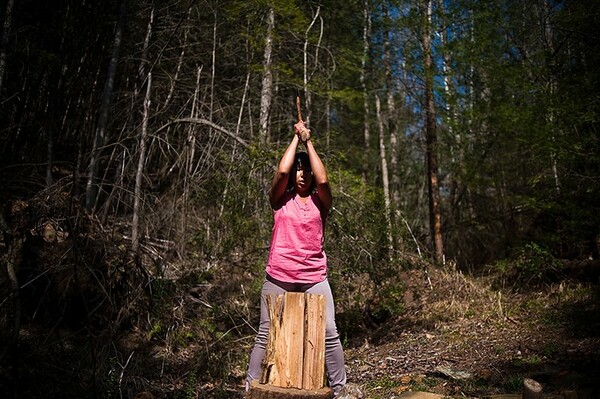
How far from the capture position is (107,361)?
4.46 meters

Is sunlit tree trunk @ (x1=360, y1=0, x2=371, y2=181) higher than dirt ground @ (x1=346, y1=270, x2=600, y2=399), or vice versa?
sunlit tree trunk @ (x1=360, y1=0, x2=371, y2=181)

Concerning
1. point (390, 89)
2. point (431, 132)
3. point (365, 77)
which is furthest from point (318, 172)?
point (365, 77)

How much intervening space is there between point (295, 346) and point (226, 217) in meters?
3.44

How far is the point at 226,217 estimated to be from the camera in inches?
245

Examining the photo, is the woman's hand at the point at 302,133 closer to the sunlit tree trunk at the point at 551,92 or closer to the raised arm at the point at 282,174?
the raised arm at the point at 282,174

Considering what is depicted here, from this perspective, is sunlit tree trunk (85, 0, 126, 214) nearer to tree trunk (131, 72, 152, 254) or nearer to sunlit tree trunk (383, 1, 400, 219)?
tree trunk (131, 72, 152, 254)

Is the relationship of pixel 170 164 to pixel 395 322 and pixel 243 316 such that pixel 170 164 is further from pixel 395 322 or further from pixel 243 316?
pixel 395 322

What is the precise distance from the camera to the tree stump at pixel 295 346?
9.56 ft

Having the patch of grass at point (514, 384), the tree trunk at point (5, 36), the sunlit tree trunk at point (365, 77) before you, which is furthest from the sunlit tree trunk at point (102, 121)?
the sunlit tree trunk at point (365, 77)

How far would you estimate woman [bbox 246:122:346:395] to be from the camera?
332 centimetres

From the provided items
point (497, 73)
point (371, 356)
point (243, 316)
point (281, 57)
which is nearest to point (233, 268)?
point (243, 316)

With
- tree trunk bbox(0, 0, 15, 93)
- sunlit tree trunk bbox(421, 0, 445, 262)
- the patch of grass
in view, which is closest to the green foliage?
sunlit tree trunk bbox(421, 0, 445, 262)

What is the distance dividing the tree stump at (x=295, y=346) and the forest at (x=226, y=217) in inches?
54.7

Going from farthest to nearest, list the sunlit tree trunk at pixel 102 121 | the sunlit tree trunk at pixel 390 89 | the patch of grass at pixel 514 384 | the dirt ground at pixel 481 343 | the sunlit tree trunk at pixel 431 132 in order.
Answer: the sunlit tree trunk at pixel 390 89
the sunlit tree trunk at pixel 431 132
the sunlit tree trunk at pixel 102 121
the dirt ground at pixel 481 343
the patch of grass at pixel 514 384
